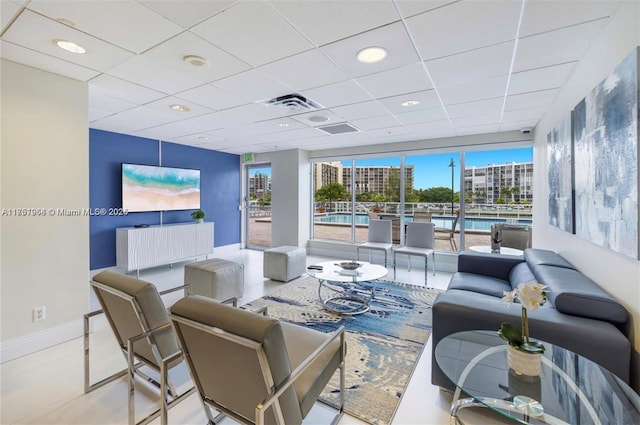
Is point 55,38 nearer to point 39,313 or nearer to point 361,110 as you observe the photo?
point 39,313

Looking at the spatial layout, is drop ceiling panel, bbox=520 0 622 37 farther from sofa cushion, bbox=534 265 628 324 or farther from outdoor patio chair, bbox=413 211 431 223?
outdoor patio chair, bbox=413 211 431 223

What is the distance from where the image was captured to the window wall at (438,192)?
16.5 ft

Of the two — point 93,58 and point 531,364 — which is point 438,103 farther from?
point 93,58

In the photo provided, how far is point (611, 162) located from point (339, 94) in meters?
2.31

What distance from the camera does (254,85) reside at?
9.37 ft

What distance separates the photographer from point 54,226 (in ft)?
8.58

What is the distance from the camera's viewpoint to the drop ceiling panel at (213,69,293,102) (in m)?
2.64

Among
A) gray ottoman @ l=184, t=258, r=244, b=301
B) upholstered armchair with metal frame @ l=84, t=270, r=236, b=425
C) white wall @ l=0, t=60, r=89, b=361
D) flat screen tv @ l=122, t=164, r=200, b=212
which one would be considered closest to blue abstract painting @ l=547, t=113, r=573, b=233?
upholstered armchair with metal frame @ l=84, t=270, r=236, b=425

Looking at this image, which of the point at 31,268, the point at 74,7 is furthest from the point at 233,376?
the point at 31,268

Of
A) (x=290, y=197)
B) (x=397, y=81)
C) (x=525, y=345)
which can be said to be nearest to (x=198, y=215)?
(x=290, y=197)

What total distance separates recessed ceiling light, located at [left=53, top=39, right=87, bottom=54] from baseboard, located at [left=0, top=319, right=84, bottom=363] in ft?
7.94

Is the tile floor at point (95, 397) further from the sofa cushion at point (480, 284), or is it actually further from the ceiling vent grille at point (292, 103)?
the ceiling vent grille at point (292, 103)

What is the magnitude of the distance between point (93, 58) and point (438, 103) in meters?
3.44

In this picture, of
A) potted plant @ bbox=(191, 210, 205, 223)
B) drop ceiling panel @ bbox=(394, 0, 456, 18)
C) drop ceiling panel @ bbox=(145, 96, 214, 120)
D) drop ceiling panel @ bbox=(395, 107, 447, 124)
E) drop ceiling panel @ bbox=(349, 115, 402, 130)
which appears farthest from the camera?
potted plant @ bbox=(191, 210, 205, 223)
